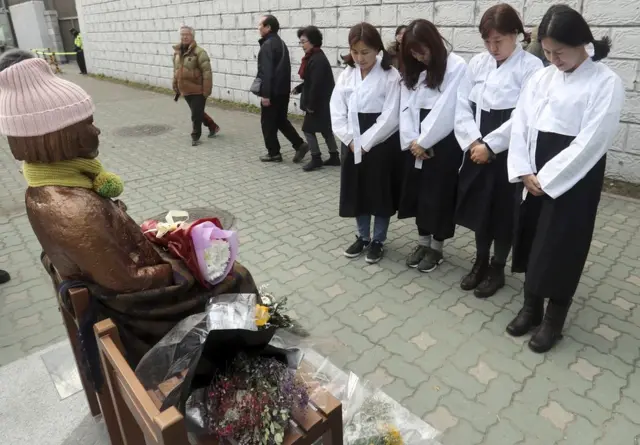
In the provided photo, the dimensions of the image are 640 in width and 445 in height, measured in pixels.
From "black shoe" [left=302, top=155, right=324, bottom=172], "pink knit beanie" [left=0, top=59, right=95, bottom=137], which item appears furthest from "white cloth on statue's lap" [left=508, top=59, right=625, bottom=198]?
"black shoe" [left=302, top=155, right=324, bottom=172]

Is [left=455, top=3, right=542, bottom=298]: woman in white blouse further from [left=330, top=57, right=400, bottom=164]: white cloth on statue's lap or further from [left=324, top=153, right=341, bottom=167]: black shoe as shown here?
[left=324, top=153, right=341, bottom=167]: black shoe

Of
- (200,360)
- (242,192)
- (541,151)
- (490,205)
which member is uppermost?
(541,151)

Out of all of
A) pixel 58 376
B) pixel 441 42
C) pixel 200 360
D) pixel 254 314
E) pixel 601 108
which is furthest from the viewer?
pixel 441 42

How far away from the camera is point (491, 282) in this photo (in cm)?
345

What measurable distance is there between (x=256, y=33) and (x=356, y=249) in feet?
22.9

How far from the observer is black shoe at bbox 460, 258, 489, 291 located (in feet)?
11.5

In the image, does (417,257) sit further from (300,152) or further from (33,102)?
(300,152)

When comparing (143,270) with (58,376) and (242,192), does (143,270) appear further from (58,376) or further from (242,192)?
(242,192)

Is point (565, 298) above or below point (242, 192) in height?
above

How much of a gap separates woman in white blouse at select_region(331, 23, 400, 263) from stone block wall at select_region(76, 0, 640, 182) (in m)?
2.87

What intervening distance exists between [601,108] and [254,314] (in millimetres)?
1883

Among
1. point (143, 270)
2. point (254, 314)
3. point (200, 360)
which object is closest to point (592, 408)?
point (254, 314)

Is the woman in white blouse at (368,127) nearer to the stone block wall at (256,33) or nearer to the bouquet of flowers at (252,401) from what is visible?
the bouquet of flowers at (252,401)

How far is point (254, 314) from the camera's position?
187 centimetres
